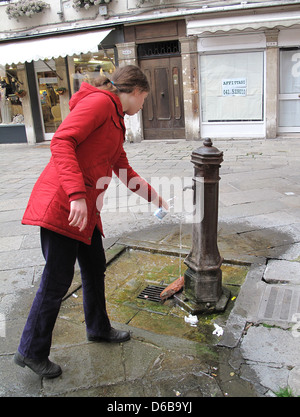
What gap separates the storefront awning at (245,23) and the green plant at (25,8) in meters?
5.05

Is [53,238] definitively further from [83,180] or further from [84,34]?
[84,34]

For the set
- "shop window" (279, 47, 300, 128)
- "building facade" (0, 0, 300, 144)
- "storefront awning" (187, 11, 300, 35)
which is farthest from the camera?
"shop window" (279, 47, 300, 128)

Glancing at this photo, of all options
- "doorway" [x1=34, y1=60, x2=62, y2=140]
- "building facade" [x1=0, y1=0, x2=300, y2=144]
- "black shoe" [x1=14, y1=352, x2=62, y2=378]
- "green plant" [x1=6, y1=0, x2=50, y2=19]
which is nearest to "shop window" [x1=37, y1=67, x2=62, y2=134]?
"doorway" [x1=34, y1=60, x2=62, y2=140]

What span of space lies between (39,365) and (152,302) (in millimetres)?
1205

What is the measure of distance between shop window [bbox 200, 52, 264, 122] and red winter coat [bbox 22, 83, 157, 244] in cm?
946

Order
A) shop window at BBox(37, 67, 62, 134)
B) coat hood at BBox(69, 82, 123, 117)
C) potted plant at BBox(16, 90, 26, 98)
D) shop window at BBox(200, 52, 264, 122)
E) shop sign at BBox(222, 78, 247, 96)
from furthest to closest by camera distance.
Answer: shop window at BBox(37, 67, 62, 134), potted plant at BBox(16, 90, 26, 98), shop sign at BBox(222, 78, 247, 96), shop window at BBox(200, 52, 264, 122), coat hood at BBox(69, 82, 123, 117)

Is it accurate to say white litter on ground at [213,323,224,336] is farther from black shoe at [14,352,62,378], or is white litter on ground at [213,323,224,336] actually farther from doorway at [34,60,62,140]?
doorway at [34,60,62,140]

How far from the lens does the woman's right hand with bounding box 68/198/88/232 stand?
1938mm

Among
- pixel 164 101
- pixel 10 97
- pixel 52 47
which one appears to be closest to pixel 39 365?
pixel 164 101

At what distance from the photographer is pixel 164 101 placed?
462 inches

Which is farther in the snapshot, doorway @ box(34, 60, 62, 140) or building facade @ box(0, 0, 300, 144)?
doorway @ box(34, 60, 62, 140)

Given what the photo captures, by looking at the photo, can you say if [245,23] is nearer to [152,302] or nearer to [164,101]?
[164,101]
